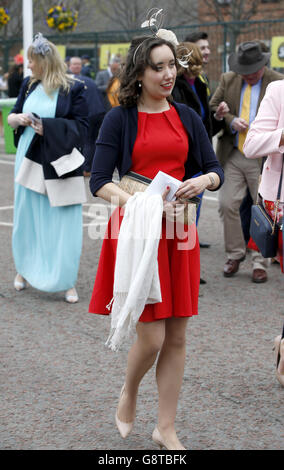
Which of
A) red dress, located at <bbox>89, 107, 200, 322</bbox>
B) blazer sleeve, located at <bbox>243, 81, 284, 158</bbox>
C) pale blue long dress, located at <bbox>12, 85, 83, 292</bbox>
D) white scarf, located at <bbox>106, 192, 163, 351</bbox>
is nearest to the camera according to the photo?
white scarf, located at <bbox>106, 192, 163, 351</bbox>

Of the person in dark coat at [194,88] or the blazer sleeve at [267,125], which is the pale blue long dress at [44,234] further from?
the blazer sleeve at [267,125]

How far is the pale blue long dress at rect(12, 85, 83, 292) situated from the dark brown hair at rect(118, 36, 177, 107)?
2.63 m

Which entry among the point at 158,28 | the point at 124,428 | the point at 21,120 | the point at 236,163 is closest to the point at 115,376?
the point at 124,428

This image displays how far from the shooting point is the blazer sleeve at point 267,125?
4.09m

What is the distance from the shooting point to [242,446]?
3.67 meters

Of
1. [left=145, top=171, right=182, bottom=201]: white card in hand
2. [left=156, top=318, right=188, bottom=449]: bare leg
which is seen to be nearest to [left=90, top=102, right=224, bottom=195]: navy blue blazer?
[left=145, top=171, right=182, bottom=201]: white card in hand

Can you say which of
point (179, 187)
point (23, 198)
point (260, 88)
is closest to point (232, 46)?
point (260, 88)

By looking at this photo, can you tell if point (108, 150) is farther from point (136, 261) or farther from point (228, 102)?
point (228, 102)

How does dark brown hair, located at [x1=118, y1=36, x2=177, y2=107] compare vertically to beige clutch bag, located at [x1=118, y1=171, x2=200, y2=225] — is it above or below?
above

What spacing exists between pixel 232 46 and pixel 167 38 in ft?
48.7

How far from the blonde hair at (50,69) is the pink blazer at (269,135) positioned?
227cm

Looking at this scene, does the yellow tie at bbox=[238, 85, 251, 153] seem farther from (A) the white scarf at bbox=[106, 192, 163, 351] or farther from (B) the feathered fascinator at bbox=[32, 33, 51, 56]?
(A) the white scarf at bbox=[106, 192, 163, 351]

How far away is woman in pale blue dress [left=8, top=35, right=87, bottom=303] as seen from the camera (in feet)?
19.8

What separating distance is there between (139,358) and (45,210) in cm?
296
